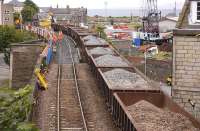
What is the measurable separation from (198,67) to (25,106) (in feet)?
51.8

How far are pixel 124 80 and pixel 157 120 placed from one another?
738cm

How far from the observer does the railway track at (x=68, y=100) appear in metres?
20.8

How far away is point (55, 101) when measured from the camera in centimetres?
2545

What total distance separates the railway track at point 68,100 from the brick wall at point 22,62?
11.3 feet

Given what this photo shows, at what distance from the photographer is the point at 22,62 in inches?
1822

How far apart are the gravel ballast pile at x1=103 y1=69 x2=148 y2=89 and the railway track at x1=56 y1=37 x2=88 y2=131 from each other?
1881 mm

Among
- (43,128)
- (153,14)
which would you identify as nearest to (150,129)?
(43,128)

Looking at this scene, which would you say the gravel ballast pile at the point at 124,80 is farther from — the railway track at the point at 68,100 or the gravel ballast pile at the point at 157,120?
the gravel ballast pile at the point at 157,120

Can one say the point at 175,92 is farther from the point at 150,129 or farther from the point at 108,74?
the point at 150,129

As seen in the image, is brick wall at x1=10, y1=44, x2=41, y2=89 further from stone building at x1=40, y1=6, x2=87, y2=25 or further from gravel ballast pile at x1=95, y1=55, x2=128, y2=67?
stone building at x1=40, y1=6, x2=87, y2=25

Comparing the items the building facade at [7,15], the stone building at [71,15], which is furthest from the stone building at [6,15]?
the stone building at [71,15]

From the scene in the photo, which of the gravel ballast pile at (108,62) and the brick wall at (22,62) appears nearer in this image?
the gravel ballast pile at (108,62)

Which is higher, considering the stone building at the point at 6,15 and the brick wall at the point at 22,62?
the stone building at the point at 6,15

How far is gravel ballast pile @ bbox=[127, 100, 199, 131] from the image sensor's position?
15.7 meters
